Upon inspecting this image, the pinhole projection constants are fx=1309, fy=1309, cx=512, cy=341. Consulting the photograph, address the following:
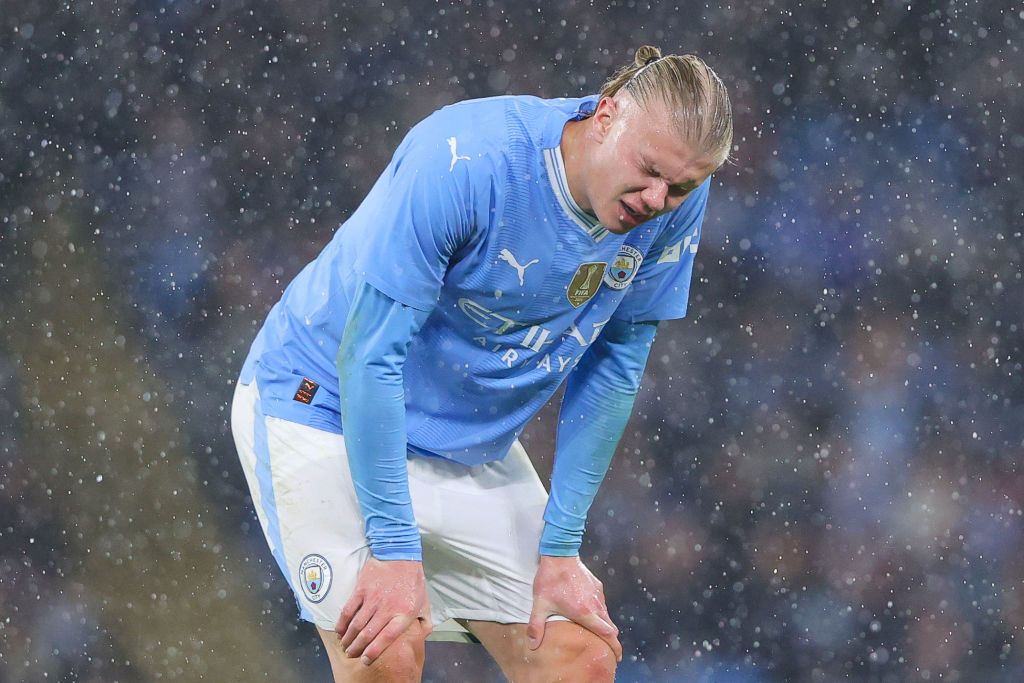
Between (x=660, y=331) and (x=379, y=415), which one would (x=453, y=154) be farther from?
(x=660, y=331)

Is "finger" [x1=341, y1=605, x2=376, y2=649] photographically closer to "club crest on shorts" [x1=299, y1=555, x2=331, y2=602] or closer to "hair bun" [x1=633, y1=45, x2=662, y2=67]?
"club crest on shorts" [x1=299, y1=555, x2=331, y2=602]

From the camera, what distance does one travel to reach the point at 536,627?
6.51 ft

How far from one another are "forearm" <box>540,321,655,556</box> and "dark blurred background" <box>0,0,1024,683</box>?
1639 millimetres

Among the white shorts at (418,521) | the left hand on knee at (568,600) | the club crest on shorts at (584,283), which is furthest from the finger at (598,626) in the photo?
the club crest on shorts at (584,283)

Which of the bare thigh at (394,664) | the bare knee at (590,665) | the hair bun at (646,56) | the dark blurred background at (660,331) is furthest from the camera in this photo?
the dark blurred background at (660,331)

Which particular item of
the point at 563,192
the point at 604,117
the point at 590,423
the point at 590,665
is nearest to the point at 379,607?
the point at 590,665

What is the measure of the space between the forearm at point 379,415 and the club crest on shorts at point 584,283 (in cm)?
25

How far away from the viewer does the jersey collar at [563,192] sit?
1.72 metres

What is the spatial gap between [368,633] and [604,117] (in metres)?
0.74

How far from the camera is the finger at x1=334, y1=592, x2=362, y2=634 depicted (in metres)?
1.76

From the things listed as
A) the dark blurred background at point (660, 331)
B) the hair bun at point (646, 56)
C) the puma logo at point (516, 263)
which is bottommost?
the dark blurred background at point (660, 331)

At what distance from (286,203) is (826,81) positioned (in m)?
1.51

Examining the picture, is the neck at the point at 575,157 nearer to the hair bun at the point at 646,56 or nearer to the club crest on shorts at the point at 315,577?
the hair bun at the point at 646,56

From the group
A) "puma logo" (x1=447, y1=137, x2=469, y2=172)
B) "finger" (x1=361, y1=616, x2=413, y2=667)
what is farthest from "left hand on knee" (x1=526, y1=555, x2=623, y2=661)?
"puma logo" (x1=447, y1=137, x2=469, y2=172)
